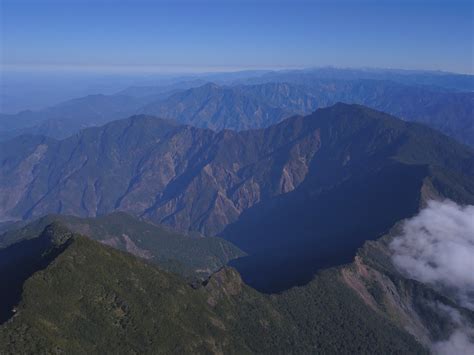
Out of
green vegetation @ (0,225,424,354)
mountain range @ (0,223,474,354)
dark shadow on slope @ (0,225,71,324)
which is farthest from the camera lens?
dark shadow on slope @ (0,225,71,324)

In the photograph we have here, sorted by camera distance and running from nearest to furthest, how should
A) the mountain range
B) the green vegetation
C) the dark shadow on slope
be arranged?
the green vegetation, the mountain range, the dark shadow on slope

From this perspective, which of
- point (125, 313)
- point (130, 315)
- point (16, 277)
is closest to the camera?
point (125, 313)

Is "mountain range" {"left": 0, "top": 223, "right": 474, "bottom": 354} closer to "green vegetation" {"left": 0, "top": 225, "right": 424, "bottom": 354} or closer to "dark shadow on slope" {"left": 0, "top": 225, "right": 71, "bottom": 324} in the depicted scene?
"green vegetation" {"left": 0, "top": 225, "right": 424, "bottom": 354}

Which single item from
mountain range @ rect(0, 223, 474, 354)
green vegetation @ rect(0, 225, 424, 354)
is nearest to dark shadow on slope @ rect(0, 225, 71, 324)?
mountain range @ rect(0, 223, 474, 354)

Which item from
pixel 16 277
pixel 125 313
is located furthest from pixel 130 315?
pixel 16 277

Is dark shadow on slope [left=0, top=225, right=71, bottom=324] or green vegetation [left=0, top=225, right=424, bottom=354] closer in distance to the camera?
green vegetation [left=0, top=225, right=424, bottom=354]

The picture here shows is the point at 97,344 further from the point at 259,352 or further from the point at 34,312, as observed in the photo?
the point at 259,352

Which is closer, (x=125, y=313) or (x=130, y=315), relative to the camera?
(x=125, y=313)

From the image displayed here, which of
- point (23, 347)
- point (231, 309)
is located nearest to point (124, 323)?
point (23, 347)

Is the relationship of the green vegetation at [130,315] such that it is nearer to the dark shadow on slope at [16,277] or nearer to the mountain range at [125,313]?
the mountain range at [125,313]

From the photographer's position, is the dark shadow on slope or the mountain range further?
the dark shadow on slope

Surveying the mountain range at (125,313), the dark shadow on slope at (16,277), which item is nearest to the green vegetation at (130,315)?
the mountain range at (125,313)

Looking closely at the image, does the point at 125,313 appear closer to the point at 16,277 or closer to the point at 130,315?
the point at 130,315
